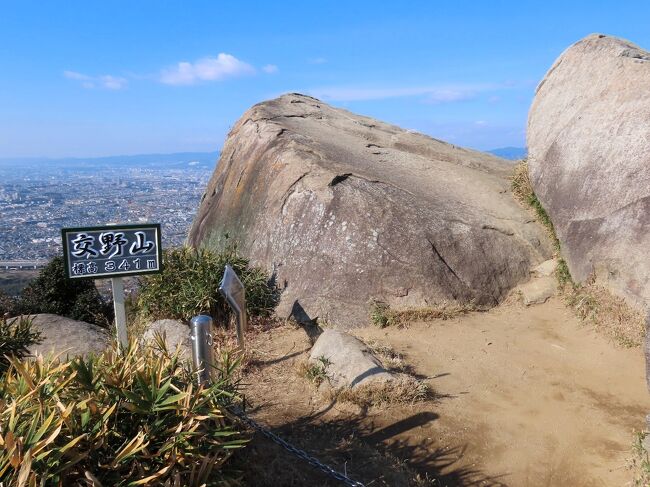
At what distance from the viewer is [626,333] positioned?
247 inches

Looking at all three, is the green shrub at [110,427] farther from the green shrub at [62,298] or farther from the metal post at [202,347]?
the green shrub at [62,298]

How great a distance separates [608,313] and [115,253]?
537 cm

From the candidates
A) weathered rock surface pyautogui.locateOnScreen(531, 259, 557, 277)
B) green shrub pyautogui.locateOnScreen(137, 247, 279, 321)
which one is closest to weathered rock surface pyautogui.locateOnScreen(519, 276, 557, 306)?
weathered rock surface pyautogui.locateOnScreen(531, 259, 557, 277)

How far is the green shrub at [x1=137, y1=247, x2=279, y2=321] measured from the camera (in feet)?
22.7

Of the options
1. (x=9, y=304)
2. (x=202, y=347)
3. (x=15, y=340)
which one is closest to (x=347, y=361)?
(x=202, y=347)

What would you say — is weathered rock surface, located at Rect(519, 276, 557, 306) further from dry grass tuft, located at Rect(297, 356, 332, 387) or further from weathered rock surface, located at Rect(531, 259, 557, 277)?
dry grass tuft, located at Rect(297, 356, 332, 387)

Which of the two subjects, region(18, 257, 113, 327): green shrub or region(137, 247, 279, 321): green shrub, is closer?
region(137, 247, 279, 321): green shrub

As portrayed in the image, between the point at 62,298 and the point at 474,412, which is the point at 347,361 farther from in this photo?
the point at 62,298

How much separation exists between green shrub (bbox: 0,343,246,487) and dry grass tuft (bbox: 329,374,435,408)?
5.91 ft

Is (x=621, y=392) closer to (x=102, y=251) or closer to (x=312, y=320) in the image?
(x=312, y=320)

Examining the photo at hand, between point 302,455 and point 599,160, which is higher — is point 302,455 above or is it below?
below

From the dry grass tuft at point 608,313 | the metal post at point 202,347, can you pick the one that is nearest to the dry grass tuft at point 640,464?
the dry grass tuft at point 608,313

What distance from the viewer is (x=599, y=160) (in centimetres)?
739

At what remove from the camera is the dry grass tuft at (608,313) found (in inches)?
246
